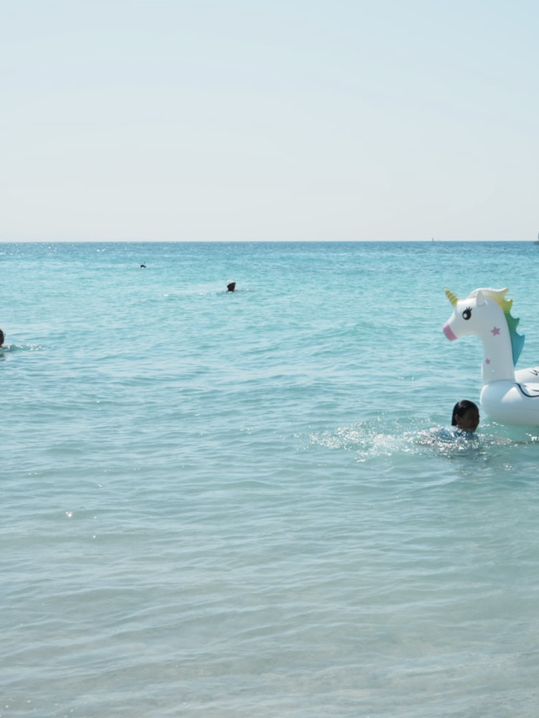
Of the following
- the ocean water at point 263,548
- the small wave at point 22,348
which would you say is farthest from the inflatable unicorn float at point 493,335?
the small wave at point 22,348

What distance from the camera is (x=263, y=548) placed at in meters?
6.49

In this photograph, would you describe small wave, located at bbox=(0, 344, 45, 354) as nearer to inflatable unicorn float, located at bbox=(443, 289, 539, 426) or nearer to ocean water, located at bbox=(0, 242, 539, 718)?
ocean water, located at bbox=(0, 242, 539, 718)

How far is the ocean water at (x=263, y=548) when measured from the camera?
462 centimetres

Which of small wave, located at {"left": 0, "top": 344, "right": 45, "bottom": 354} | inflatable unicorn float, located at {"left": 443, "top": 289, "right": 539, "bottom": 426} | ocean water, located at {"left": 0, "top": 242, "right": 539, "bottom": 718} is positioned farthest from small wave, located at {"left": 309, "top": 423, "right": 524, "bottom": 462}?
small wave, located at {"left": 0, "top": 344, "right": 45, "bottom": 354}

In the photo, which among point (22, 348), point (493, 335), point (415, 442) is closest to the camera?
point (415, 442)

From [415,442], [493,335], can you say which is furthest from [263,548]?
[493,335]

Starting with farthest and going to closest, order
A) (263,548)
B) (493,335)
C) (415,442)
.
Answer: (493,335), (415,442), (263,548)

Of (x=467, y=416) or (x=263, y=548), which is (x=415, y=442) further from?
(x=263, y=548)

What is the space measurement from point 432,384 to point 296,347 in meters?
4.94

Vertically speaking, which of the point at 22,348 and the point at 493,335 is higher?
the point at 493,335

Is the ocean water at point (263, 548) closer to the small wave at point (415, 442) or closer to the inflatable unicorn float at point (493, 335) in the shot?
the small wave at point (415, 442)

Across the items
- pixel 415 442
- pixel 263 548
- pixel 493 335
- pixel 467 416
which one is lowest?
pixel 263 548

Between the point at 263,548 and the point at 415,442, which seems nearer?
the point at 263,548

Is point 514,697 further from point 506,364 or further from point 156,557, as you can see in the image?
point 506,364
